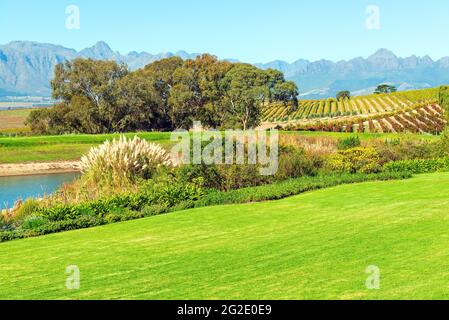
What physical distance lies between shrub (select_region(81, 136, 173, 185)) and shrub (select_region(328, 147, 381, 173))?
6.83 m

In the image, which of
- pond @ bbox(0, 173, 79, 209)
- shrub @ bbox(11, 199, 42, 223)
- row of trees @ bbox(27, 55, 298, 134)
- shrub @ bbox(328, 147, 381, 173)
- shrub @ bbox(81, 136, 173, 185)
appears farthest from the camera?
row of trees @ bbox(27, 55, 298, 134)

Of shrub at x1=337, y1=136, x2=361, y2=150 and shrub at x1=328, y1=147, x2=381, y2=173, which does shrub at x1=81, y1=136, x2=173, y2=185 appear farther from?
shrub at x1=337, y1=136, x2=361, y2=150

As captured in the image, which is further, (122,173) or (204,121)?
(204,121)

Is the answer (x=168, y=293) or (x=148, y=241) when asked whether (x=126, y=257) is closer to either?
(x=148, y=241)

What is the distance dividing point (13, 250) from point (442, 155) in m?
18.9

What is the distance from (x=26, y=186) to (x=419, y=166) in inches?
829

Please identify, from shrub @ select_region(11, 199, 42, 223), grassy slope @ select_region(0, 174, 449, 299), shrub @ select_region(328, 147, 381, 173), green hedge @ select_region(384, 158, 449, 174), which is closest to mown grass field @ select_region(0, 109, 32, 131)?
shrub @ select_region(11, 199, 42, 223)

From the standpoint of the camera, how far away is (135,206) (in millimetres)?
14578

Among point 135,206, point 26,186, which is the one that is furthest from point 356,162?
point 26,186

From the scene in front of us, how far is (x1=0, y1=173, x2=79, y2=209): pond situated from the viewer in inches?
995

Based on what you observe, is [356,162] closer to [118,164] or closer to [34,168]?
[118,164]

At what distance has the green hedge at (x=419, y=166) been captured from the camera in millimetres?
20578

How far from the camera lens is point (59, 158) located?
44750mm
